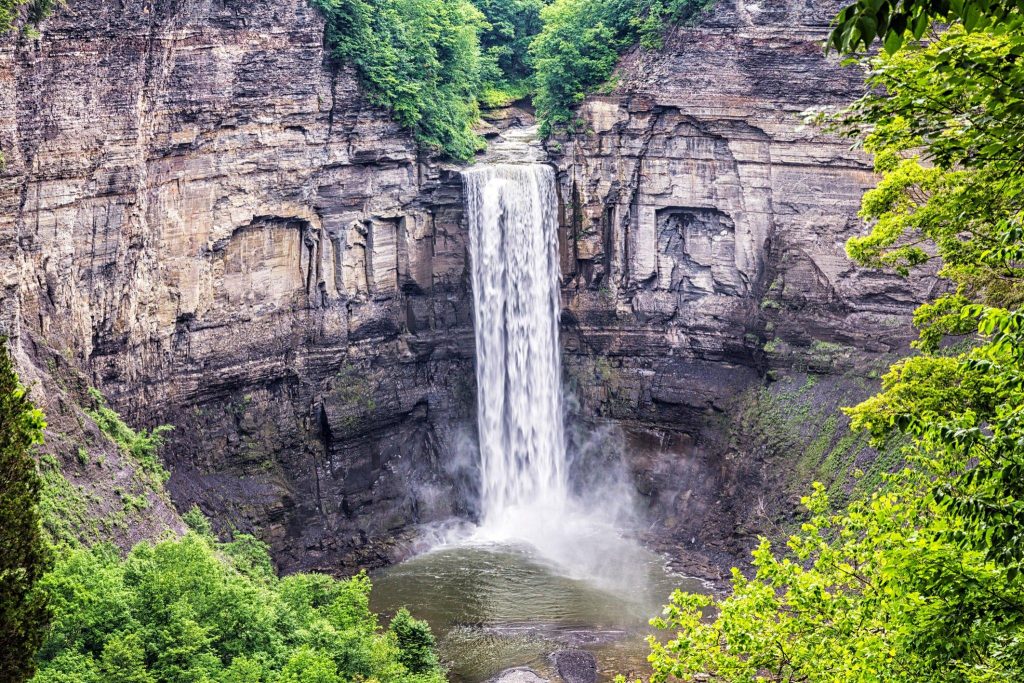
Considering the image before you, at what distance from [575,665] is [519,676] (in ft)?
5.84

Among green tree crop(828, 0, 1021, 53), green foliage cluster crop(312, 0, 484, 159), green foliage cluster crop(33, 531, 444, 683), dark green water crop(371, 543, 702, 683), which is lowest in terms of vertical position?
dark green water crop(371, 543, 702, 683)

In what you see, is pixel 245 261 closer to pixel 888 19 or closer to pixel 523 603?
pixel 523 603

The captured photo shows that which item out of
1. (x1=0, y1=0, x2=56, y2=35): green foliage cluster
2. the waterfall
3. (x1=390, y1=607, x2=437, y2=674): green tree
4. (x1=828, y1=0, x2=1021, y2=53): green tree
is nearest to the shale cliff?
(x1=0, y1=0, x2=56, y2=35): green foliage cluster

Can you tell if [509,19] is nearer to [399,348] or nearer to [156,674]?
[399,348]

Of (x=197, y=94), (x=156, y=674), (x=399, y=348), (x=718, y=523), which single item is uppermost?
(x=197, y=94)

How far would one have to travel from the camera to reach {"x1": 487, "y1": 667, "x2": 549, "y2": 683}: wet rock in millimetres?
31594

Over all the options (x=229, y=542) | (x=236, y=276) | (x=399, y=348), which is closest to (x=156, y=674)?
(x=229, y=542)

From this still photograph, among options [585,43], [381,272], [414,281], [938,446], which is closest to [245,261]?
[381,272]

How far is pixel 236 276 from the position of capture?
3975 centimetres

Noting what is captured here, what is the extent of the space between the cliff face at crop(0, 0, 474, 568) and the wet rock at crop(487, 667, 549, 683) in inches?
396

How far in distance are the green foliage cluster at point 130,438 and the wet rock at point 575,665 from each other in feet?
43.0

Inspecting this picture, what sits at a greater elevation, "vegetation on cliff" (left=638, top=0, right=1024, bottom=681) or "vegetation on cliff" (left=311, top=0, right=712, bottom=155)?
"vegetation on cliff" (left=311, top=0, right=712, bottom=155)

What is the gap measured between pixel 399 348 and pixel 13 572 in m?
29.1

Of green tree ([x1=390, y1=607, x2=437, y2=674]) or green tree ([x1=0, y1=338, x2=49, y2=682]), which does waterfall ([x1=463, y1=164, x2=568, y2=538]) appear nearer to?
green tree ([x1=390, y1=607, x2=437, y2=674])
